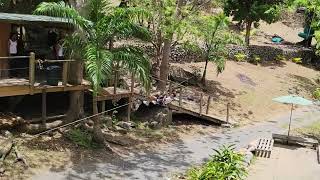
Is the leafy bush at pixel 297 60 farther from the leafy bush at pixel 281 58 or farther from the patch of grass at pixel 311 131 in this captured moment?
the patch of grass at pixel 311 131

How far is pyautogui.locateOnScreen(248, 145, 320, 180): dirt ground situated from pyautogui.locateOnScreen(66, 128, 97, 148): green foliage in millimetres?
5970

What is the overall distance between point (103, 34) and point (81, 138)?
13.7 feet

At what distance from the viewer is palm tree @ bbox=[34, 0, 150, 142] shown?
16.4 meters

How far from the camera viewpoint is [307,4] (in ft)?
79.8

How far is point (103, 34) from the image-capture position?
1706 centimetres

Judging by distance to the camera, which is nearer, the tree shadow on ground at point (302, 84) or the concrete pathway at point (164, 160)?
the concrete pathway at point (164, 160)

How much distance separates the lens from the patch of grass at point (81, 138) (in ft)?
60.6

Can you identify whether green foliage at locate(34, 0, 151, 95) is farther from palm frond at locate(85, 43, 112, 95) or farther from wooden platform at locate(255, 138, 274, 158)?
wooden platform at locate(255, 138, 274, 158)

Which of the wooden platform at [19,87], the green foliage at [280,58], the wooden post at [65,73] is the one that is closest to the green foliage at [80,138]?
the wooden platform at [19,87]

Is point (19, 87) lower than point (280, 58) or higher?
lower

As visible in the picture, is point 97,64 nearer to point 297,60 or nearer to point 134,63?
point 134,63

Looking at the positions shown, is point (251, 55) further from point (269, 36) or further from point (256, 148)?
point (256, 148)

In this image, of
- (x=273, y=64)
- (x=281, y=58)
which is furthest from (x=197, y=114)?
(x=281, y=58)

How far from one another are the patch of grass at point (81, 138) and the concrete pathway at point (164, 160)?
1285 millimetres
